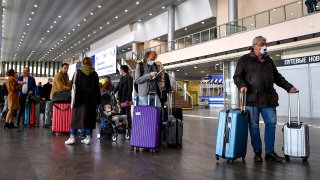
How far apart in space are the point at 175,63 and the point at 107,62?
11710 mm

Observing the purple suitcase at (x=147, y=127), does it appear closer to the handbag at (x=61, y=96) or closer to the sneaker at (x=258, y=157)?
the sneaker at (x=258, y=157)

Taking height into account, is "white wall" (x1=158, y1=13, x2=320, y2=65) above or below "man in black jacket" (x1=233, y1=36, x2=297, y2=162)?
above

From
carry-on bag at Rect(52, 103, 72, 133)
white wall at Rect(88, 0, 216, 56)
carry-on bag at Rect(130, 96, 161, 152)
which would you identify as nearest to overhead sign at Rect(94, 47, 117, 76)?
carry-on bag at Rect(52, 103, 72, 133)

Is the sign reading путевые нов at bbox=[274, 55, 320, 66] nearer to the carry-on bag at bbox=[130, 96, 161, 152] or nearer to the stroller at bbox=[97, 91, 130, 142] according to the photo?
the stroller at bbox=[97, 91, 130, 142]

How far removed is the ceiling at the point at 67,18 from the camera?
24.4 m

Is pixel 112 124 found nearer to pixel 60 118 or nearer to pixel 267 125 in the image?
pixel 60 118

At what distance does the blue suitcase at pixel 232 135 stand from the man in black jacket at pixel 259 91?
0.23m

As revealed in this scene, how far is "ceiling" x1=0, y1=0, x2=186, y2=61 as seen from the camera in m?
24.4

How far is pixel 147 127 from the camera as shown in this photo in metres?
4.54

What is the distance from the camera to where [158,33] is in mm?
29656

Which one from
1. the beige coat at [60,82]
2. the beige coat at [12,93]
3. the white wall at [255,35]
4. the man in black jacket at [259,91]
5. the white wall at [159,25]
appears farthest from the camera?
the white wall at [159,25]

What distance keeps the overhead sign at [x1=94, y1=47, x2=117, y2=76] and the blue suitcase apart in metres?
9.56

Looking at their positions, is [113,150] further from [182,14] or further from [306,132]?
[182,14]

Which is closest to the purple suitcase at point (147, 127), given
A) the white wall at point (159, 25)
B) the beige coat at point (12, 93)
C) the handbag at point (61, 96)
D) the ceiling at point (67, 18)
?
the handbag at point (61, 96)
